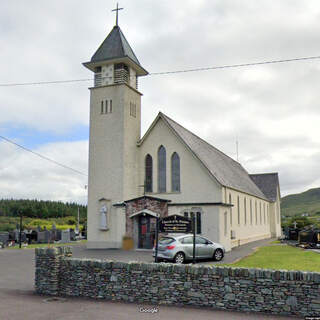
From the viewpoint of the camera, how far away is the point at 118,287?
11.5m

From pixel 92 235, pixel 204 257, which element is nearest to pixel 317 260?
pixel 204 257

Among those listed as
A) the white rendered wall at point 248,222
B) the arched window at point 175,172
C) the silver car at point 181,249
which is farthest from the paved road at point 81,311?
the white rendered wall at point 248,222

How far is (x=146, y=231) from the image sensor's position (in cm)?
2777

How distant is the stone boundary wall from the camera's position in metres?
9.46

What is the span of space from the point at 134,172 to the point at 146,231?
5.70 m

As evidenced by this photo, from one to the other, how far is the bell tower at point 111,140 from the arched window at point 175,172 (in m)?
3.22

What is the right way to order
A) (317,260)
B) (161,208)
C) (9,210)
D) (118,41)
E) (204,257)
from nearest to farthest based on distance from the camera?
(317,260) < (204,257) < (161,208) < (118,41) < (9,210)

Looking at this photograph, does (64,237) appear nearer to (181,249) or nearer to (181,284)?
(181,249)

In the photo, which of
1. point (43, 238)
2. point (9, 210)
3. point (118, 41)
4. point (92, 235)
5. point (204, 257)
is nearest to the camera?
point (204, 257)

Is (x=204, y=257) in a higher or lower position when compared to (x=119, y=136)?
lower

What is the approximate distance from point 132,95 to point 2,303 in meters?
23.6

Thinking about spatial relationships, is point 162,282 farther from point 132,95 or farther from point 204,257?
point 132,95

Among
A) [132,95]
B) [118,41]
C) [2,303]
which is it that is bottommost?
[2,303]

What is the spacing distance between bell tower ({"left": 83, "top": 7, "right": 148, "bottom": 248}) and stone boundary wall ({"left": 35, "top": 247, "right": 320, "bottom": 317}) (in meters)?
16.9
